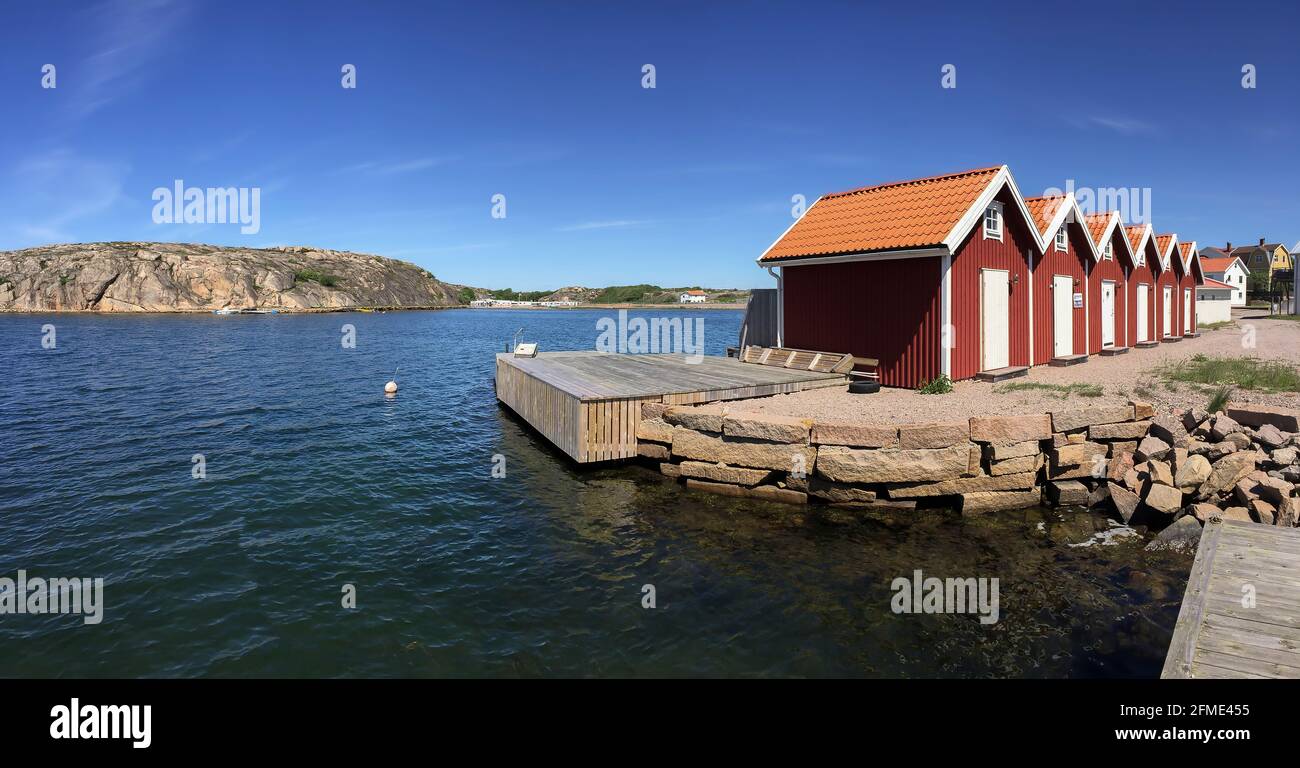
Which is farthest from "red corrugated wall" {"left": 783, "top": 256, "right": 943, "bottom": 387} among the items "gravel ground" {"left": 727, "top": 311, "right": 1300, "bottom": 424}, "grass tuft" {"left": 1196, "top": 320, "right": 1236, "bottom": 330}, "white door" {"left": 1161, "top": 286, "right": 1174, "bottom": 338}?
"grass tuft" {"left": 1196, "top": 320, "right": 1236, "bottom": 330}

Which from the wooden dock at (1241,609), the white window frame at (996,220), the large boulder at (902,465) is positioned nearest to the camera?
the wooden dock at (1241,609)

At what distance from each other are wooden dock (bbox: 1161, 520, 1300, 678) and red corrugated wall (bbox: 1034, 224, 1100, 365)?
13.7 metres

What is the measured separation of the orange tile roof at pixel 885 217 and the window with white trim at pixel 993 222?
101 cm

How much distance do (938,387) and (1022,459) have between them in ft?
14.2

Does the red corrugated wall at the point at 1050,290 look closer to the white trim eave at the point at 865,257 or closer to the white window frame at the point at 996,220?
the white window frame at the point at 996,220

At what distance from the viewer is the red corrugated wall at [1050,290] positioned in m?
21.2

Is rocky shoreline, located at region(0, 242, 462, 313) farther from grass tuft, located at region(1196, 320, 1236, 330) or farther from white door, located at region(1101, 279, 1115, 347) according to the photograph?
grass tuft, located at region(1196, 320, 1236, 330)

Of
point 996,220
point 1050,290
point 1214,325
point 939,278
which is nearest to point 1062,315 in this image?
point 1050,290

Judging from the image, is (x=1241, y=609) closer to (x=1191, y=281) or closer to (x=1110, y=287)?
(x=1110, y=287)
